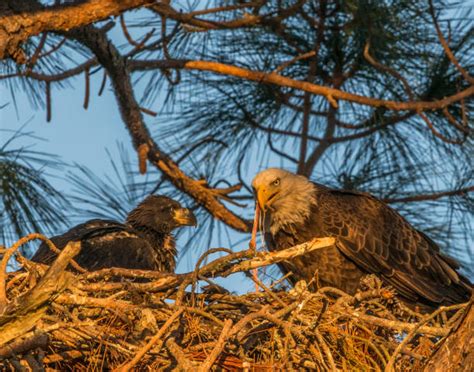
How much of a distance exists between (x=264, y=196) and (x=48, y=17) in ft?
5.68

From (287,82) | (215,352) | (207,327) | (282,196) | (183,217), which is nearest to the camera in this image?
(215,352)

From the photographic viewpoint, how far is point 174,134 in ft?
27.9

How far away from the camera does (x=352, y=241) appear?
6148 mm

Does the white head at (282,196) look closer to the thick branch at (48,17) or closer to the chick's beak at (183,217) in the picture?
the chick's beak at (183,217)

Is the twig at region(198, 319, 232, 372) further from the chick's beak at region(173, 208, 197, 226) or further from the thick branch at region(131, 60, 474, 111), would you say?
the thick branch at region(131, 60, 474, 111)

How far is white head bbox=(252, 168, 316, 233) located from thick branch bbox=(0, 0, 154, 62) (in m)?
1.36

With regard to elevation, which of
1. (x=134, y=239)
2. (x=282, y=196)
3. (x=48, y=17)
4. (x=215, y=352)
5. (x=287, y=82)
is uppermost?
(x=287, y=82)

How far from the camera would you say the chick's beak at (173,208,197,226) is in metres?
7.12

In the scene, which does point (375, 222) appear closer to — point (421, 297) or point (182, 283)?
point (421, 297)

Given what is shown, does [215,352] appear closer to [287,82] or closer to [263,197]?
[263,197]

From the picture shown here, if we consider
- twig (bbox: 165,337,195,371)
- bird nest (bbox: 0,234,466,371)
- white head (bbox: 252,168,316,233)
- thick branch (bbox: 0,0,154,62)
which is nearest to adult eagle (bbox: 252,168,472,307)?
white head (bbox: 252,168,316,233)

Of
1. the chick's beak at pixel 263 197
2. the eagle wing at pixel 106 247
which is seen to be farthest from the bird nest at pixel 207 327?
the chick's beak at pixel 263 197

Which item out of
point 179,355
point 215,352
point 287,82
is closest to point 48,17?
point 287,82

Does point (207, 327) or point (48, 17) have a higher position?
point (48, 17)
